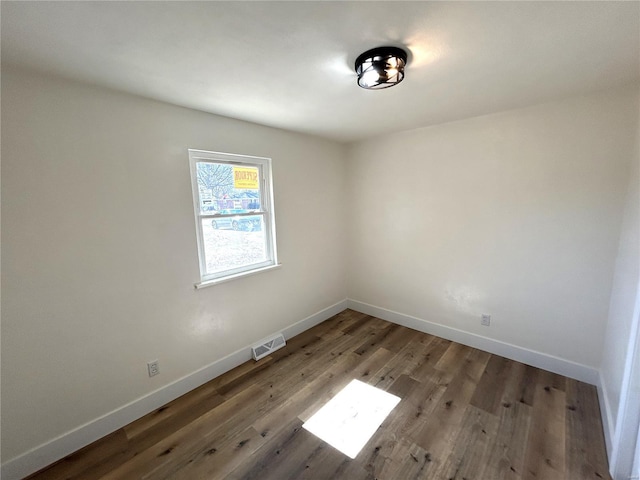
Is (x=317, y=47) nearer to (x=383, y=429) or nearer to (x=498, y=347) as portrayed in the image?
(x=383, y=429)

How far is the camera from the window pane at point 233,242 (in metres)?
2.33

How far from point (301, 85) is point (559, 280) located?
263 cm

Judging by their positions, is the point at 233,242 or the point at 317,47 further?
the point at 233,242

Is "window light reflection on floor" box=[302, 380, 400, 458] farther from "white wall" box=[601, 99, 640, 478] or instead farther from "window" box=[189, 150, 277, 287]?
"window" box=[189, 150, 277, 287]

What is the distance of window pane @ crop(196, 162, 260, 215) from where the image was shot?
7.40ft

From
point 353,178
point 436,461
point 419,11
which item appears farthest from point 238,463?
point 353,178

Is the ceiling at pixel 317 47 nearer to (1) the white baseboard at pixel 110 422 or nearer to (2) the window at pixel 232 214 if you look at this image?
(2) the window at pixel 232 214

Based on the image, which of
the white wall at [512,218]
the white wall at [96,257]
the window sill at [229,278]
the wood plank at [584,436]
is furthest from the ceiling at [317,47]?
the wood plank at [584,436]

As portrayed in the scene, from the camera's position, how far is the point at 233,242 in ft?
8.24

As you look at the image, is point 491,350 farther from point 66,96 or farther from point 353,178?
point 66,96

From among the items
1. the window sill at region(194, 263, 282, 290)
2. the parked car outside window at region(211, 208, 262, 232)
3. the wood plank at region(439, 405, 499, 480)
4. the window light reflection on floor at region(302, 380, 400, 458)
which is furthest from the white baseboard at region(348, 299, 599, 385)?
the parked car outside window at region(211, 208, 262, 232)

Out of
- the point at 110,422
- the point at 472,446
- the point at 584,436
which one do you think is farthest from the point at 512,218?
the point at 110,422

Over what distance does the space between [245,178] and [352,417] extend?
2.25 metres

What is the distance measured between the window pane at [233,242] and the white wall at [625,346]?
8.86ft
